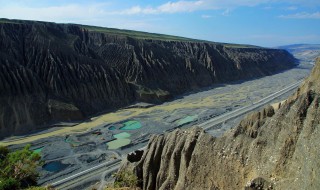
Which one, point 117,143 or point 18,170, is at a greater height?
point 18,170

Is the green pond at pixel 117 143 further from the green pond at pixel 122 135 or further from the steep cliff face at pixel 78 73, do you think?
the steep cliff face at pixel 78 73

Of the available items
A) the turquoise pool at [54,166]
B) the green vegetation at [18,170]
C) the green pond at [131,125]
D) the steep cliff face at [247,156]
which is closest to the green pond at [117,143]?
the green pond at [131,125]

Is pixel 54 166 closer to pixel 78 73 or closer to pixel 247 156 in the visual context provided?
pixel 247 156

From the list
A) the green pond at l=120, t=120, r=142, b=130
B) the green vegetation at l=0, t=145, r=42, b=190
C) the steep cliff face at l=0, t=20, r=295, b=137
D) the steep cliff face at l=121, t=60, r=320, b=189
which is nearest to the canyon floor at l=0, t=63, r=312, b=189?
the green pond at l=120, t=120, r=142, b=130

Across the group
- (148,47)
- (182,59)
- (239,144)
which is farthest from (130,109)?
(239,144)

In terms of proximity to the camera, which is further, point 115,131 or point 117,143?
point 115,131

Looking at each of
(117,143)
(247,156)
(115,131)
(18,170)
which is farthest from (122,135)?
(247,156)

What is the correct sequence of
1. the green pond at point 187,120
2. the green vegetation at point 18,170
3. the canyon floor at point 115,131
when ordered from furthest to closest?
the green pond at point 187,120
the canyon floor at point 115,131
the green vegetation at point 18,170
